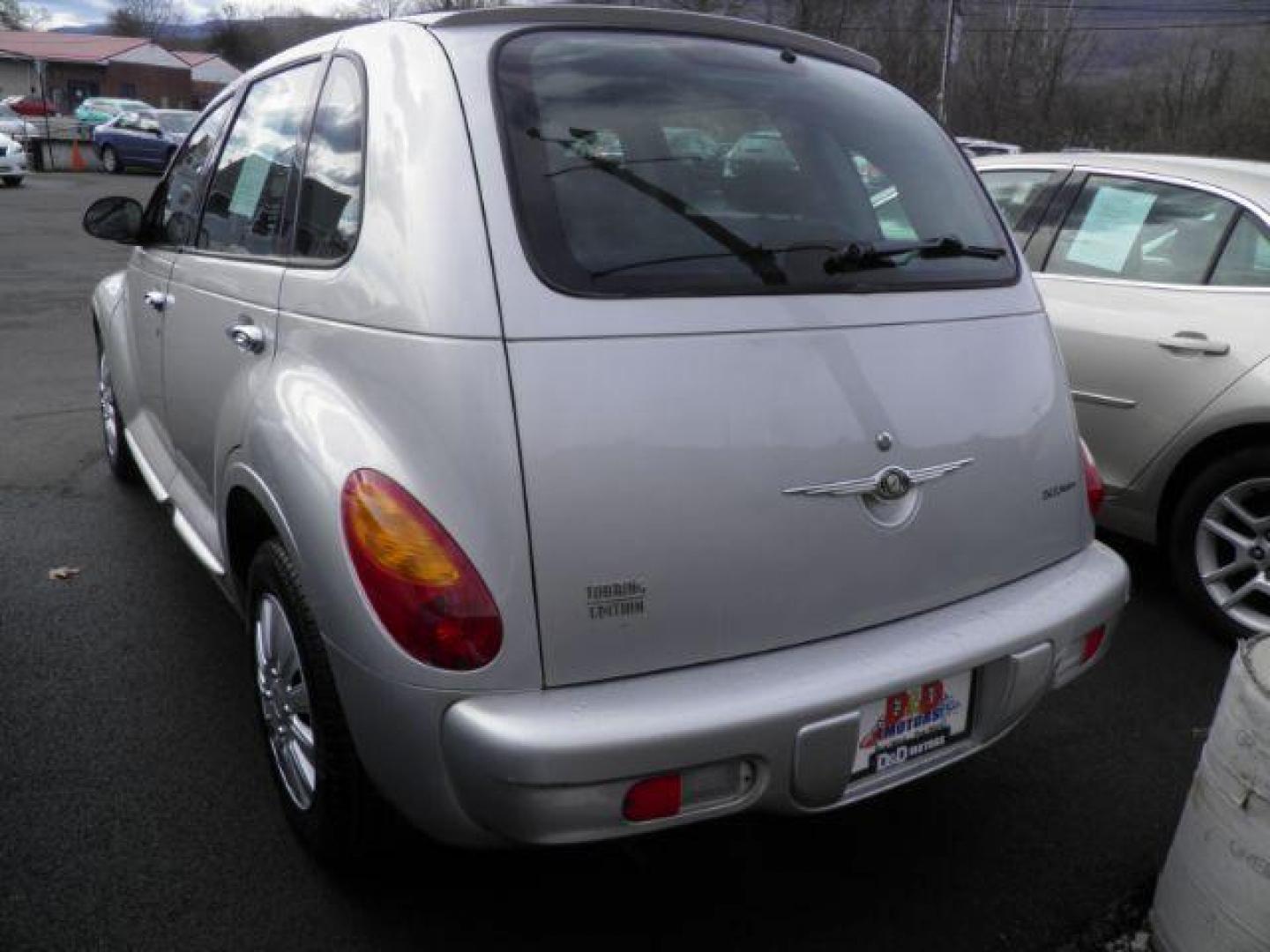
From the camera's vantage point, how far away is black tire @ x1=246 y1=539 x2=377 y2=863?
2062mm

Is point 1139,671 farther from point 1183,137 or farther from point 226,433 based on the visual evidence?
point 1183,137

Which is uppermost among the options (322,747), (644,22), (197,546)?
(644,22)

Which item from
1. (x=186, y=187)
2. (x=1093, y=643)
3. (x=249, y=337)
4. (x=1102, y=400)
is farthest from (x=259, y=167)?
(x=1102, y=400)

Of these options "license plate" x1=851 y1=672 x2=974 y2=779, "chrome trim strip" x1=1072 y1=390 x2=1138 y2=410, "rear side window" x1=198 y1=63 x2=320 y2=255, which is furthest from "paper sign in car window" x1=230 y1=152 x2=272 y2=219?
"chrome trim strip" x1=1072 y1=390 x2=1138 y2=410

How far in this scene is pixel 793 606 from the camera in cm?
194

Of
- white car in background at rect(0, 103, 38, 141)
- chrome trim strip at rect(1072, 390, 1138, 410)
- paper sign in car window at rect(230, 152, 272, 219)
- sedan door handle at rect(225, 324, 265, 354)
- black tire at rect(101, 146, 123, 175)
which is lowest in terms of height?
black tire at rect(101, 146, 123, 175)

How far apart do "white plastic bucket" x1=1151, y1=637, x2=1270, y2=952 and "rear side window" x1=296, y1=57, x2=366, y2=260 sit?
1935 millimetres

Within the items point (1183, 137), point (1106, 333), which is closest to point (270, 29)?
point (1183, 137)

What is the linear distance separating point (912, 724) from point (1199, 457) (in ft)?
7.42

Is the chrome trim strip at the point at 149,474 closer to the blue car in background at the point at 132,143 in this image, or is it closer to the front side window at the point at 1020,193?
the front side window at the point at 1020,193

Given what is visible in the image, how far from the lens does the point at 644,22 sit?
2.36 metres

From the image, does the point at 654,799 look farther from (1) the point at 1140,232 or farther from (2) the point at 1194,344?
(1) the point at 1140,232

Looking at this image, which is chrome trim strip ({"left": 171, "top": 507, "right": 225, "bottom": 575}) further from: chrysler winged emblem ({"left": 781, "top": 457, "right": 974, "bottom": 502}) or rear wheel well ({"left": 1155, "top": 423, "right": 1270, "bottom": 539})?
rear wheel well ({"left": 1155, "top": 423, "right": 1270, "bottom": 539})

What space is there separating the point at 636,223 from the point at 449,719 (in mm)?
982
